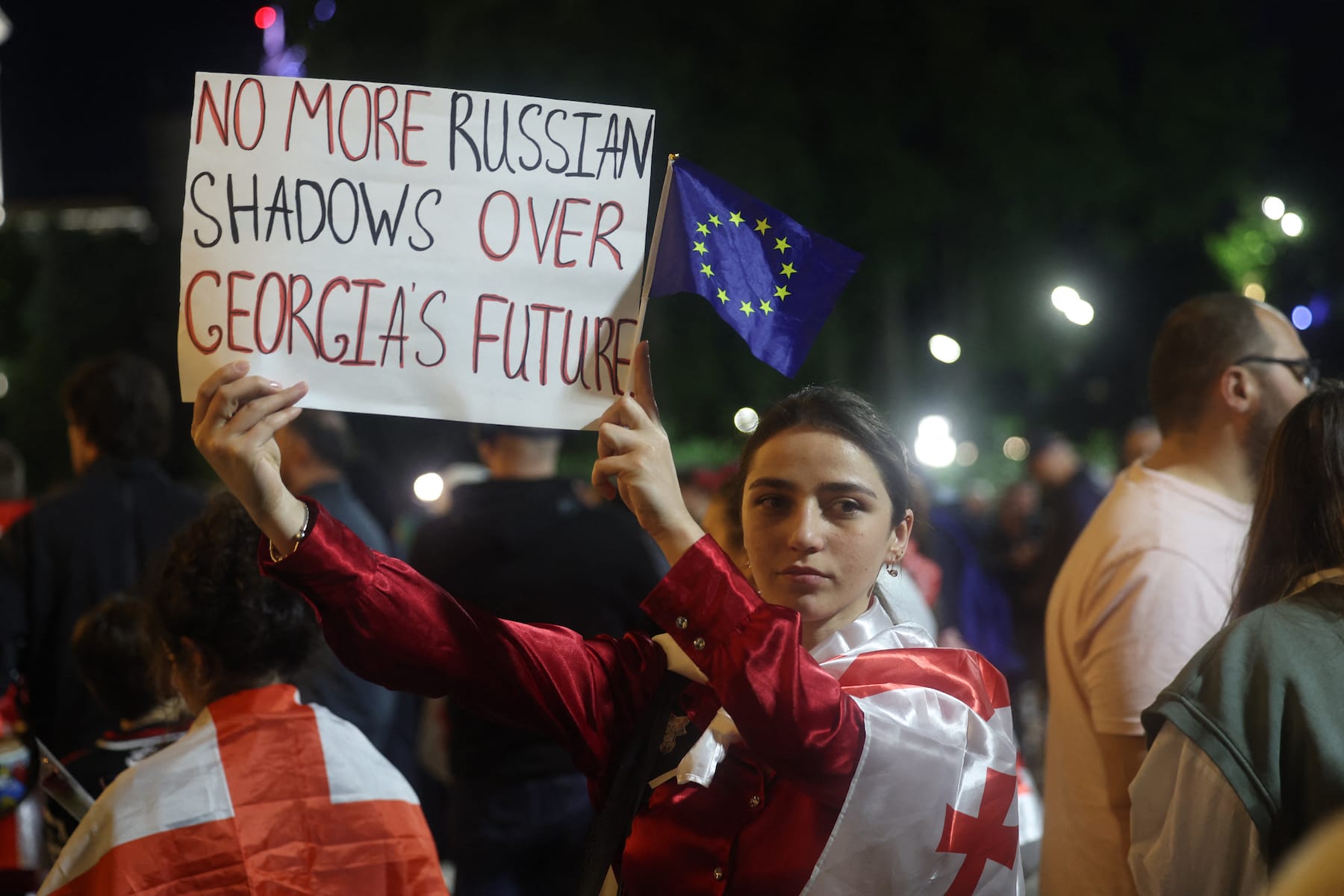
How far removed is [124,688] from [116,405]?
136 centimetres

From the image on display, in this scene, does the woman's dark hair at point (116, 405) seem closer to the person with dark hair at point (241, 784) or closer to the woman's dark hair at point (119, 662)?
the woman's dark hair at point (119, 662)

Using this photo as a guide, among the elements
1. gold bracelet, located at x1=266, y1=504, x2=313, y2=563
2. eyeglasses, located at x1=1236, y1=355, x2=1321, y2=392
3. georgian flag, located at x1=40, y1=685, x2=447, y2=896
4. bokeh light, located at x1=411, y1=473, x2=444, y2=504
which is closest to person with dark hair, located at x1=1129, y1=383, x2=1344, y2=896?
eyeglasses, located at x1=1236, y1=355, x2=1321, y2=392

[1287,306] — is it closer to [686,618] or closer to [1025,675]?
[1025,675]

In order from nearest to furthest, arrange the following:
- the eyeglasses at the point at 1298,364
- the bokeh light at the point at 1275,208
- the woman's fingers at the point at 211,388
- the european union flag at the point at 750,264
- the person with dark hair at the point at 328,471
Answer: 1. the woman's fingers at the point at 211,388
2. the european union flag at the point at 750,264
3. the eyeglasses at the point at 1298,364
4. the person with dark hair at the point at 328,471
5. the bokeh light at the point at 1275,208

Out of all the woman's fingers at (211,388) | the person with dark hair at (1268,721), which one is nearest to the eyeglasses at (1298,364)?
the person with dark hair at (1268,721)

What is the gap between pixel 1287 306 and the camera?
5.94 m

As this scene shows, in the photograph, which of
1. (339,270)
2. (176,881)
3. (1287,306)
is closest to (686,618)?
(339,270)

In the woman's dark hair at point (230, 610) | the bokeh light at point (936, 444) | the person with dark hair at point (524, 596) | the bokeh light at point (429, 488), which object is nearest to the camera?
the woman's dark hair at point (230, 610)

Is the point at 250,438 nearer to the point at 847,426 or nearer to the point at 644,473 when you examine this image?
the point at 644,473

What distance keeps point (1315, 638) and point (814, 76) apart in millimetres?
14296

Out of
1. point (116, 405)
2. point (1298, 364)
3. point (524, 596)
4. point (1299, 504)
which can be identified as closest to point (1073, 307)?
point (1298, 364)

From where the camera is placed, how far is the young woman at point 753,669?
1942 mm

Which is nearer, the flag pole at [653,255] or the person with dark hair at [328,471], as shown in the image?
the flag pole at [653,255]

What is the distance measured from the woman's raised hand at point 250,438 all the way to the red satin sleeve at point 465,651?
0.19ft
